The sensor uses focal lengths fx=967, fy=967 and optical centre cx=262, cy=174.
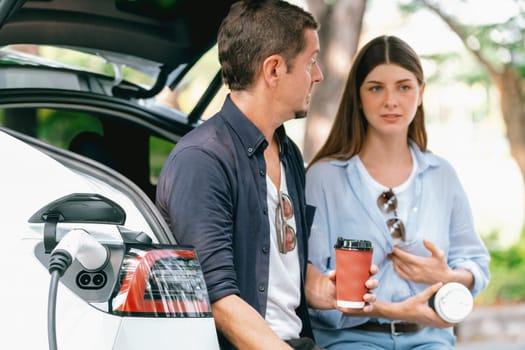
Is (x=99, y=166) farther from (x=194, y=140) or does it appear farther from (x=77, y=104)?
(x=77, y=104)

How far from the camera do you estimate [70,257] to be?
1.93m

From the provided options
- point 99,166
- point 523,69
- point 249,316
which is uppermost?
point 523,69

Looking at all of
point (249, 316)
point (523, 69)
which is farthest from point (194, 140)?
point (523, 69)

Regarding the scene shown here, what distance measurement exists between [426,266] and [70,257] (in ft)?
5.42

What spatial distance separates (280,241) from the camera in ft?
9.09

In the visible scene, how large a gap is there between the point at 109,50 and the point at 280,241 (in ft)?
4.33

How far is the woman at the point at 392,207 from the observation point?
329 cm

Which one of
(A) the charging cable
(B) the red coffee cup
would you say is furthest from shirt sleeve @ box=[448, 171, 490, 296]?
(A) the charging cable

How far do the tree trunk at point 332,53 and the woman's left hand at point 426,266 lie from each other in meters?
4.47

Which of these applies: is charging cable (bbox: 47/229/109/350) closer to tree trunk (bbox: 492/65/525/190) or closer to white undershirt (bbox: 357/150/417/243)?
white undershirt (bbox: 357/150/417/243)

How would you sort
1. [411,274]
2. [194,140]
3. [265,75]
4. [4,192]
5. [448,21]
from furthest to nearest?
[448,21] → [411,274] → [265,75] → [194,140] → [4,192]

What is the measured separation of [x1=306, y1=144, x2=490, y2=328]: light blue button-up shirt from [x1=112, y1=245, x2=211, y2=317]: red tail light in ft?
4.11

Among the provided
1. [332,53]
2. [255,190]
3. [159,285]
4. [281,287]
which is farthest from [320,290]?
[332,53]

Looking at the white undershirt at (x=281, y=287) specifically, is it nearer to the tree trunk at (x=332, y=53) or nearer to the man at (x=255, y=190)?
the man at (x=255, y=190)
